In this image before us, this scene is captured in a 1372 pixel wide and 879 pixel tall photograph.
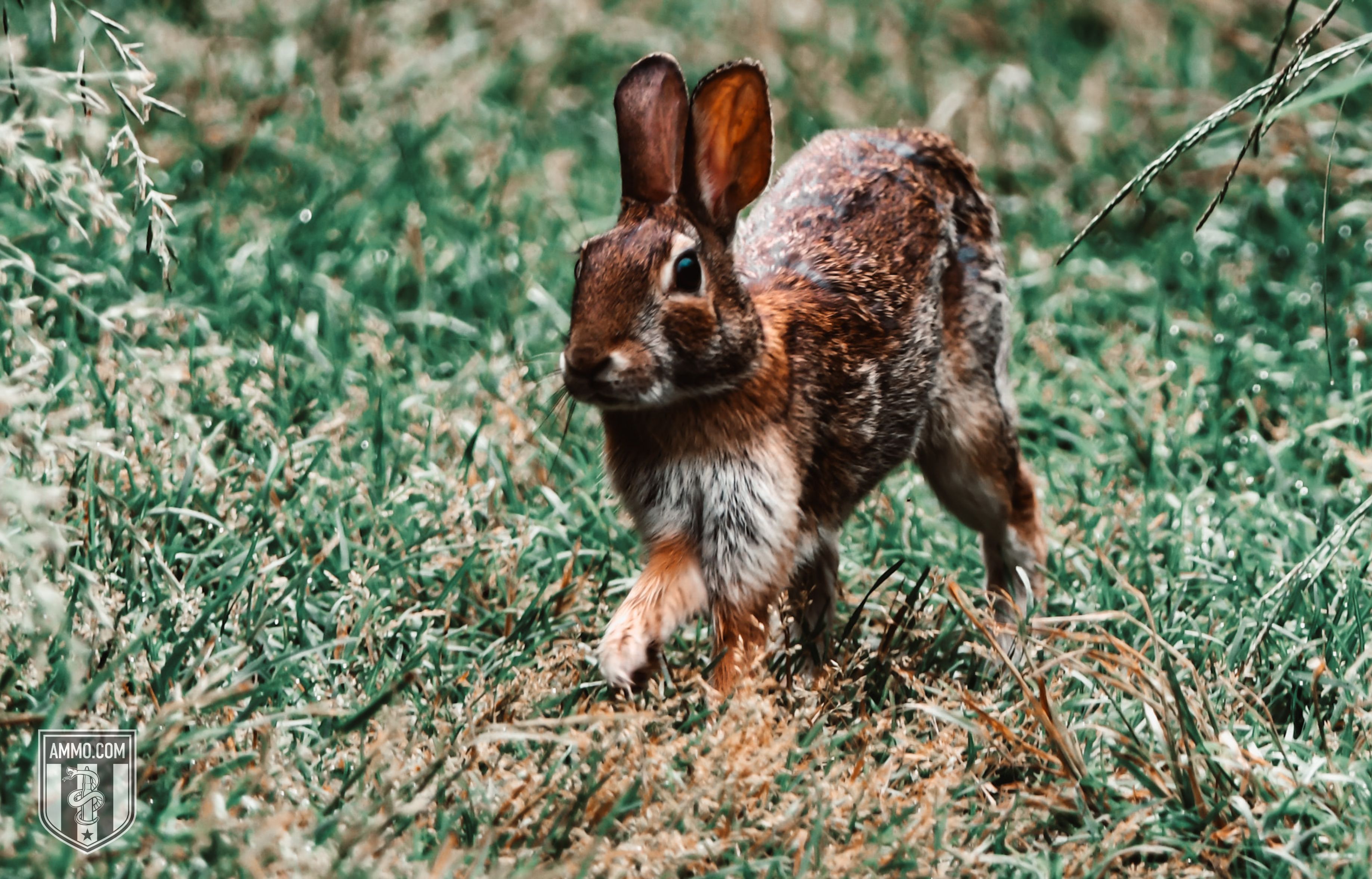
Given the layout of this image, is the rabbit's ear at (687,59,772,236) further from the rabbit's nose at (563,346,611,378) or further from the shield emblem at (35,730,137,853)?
the shield emblem at (35,730,137,853)

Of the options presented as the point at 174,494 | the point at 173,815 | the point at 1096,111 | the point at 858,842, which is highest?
the point at 1096,111

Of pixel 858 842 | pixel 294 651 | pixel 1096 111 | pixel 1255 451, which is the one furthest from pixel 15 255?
pixel 1096 111

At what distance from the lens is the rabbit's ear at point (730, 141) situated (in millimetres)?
3656

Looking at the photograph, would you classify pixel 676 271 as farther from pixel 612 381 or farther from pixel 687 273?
pixel 612 381

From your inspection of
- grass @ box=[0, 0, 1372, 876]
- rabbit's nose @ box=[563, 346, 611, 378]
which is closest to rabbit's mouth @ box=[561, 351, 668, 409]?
rabbit's nose @ box=[563, 346, 611, 378]

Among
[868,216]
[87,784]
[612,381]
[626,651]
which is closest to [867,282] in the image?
[868,216]

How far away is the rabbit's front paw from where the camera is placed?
11.1 feet

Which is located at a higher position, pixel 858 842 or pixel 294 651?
pixel 294 651

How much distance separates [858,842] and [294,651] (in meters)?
1.23

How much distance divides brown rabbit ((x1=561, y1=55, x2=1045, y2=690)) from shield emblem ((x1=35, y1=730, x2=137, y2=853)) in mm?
957

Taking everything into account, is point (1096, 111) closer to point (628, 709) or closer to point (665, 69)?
point (665, 69)

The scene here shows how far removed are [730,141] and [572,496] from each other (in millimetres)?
1295

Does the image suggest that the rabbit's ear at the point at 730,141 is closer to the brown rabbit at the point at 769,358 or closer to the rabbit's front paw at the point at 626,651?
the brown rabbit at the point at 769,358

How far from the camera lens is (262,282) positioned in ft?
17.3
